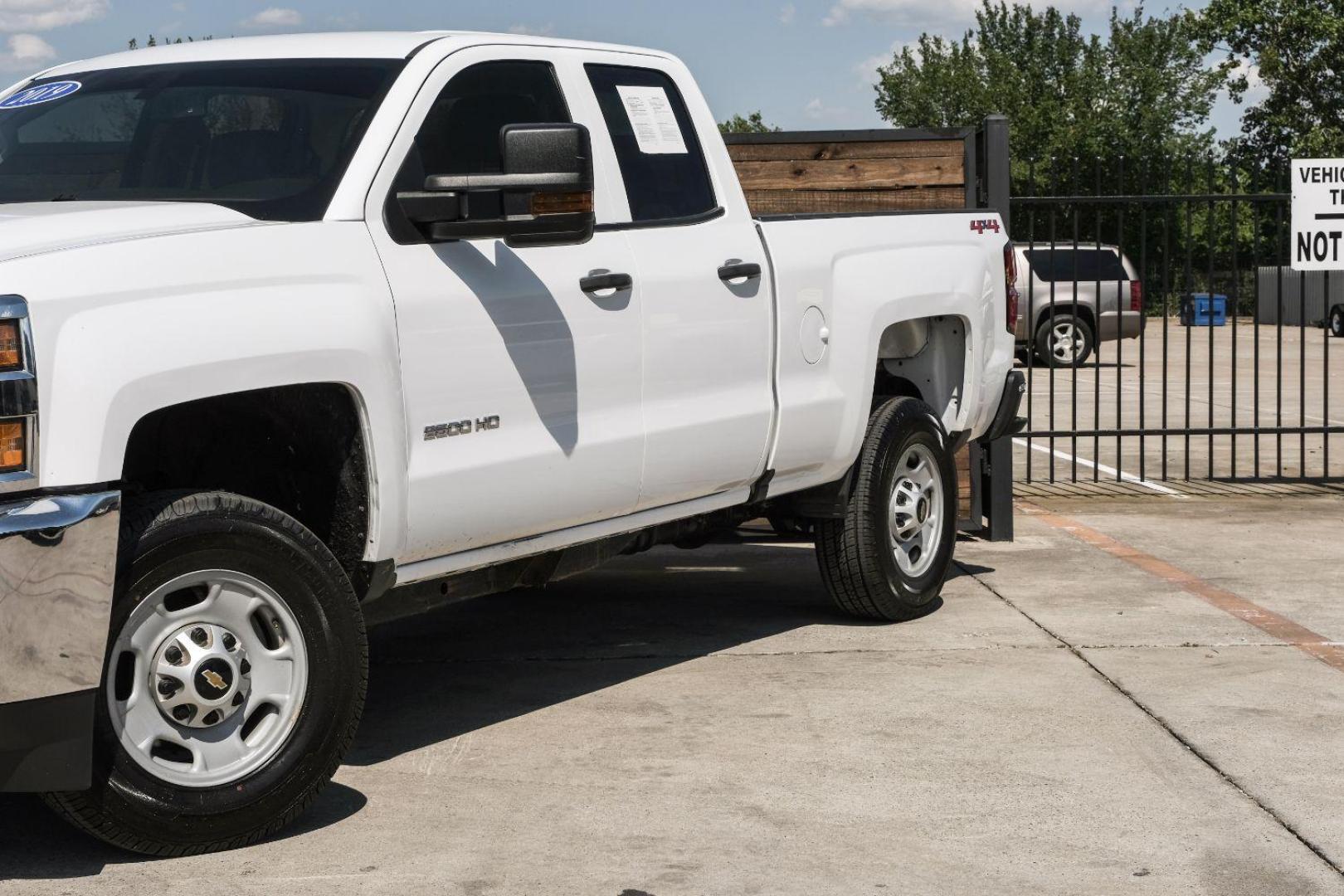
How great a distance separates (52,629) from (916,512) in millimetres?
4256

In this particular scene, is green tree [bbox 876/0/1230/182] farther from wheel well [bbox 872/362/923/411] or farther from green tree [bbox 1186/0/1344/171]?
wheel well [bbox 872/362/923/411]

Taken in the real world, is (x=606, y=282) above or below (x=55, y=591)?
above

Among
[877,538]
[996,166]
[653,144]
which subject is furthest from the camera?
[996,166]

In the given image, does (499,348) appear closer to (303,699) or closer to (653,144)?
(303,699)

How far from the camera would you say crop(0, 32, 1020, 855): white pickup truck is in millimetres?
4180

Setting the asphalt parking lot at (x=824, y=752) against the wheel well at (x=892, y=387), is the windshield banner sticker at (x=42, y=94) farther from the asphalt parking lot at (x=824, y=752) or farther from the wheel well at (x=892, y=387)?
the wheel well at (x=892, y=387)

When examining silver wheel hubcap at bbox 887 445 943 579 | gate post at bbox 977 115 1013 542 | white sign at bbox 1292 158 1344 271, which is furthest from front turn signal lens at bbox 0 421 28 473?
white sign at bbox 1292 158 1344 271

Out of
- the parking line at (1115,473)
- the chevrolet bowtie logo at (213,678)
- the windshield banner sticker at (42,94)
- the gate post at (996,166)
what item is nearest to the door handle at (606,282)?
the chevrolet bowtie logo at (213,678)

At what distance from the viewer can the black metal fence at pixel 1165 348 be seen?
11.8 metres

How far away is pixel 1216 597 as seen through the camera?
8.12 m

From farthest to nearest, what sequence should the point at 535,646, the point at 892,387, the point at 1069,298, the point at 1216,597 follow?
the point at 1069,298 → the point at 1216,597 → the point at 892,387 → the point at 535,646

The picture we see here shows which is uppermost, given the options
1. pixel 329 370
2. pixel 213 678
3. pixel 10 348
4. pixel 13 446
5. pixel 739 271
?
pixel 739 271

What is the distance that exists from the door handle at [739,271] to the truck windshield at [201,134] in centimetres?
137

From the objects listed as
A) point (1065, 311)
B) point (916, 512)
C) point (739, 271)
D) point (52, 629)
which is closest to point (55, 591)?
point (52, 629)
